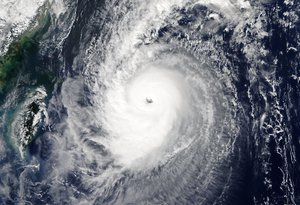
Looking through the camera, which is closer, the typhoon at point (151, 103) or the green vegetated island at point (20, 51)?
the typhoon at point (151, 103)

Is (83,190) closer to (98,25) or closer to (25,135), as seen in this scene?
(25,135)

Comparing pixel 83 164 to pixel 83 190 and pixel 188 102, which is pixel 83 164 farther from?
pixel 188 102

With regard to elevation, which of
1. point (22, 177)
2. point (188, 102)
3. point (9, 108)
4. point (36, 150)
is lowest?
point (22, 177)

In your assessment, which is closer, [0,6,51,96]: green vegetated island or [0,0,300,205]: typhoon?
[0,0,300,205]: typhoon

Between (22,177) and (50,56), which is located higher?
(50,56)

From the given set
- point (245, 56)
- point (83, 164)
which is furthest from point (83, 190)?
point (245, 56)

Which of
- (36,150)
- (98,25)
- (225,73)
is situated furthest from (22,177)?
(225,73)
